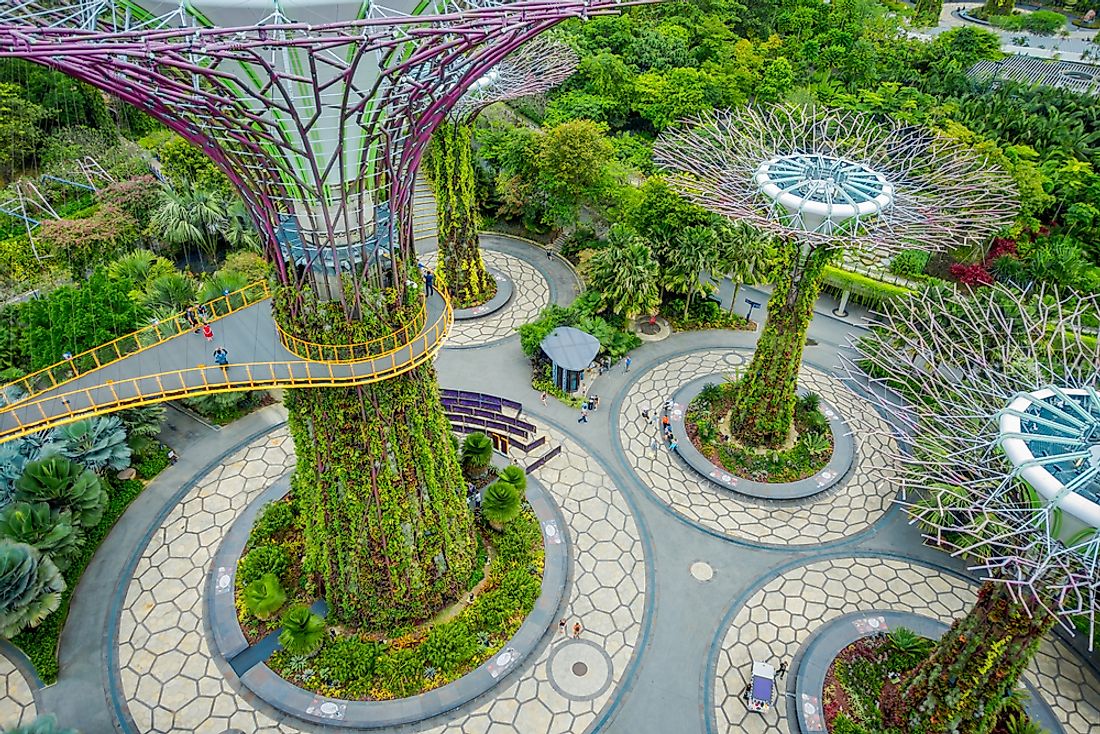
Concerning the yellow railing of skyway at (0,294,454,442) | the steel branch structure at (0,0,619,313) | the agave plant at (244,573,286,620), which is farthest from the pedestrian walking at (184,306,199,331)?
the agave plant at (244,573,286,620)

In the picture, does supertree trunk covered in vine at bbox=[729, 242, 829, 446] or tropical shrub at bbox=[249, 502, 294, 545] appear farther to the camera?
supertree trunk covered in vine at bbox=[729, 242, 829, 446]

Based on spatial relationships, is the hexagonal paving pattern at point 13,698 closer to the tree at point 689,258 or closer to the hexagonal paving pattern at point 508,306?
the hexagonal paving pattern at point 508,306

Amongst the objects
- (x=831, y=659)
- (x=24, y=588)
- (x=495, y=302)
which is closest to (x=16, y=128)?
(x=495, y=302)

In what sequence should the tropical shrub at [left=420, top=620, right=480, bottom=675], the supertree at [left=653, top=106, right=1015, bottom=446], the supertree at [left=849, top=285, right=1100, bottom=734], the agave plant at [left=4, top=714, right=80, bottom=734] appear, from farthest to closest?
1. the supertree at [left=653, top=106, right=1015, bottom=446]
2. the tropical shrub at [left=420, top=620, right=480, bottom=675]
3. the agave plant at [left=4, top=714, right=80, bottom=734]
4. the supertree at [left=849, top=285, right=1100, bottom=734]

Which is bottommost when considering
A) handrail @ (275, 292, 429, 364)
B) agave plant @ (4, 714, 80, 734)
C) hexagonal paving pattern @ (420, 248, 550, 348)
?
hexagonal paving pattern @ (420, 248, 550, 348)

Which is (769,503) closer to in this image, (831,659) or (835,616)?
(835,616)

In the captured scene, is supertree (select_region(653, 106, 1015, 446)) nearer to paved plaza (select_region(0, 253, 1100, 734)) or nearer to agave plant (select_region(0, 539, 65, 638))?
paved plaza (select_region(0, 253, 1100, 734))
